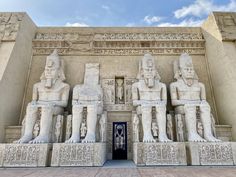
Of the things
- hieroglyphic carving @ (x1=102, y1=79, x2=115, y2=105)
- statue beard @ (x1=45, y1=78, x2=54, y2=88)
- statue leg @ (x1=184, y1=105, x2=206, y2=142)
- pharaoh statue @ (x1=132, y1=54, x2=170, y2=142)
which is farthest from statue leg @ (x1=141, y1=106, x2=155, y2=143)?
statue beard @ (x1=45, y1=78, x2=54, y2=88)

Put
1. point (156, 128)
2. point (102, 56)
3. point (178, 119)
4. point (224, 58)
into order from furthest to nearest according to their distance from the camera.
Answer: point (102, 56) < point (224, 58) < point (178, 119) < point (156, 128)

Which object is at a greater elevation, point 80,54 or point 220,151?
point 80,54

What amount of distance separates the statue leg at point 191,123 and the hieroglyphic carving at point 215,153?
0.89 feet

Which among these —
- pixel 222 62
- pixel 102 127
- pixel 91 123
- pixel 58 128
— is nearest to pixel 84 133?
pixel 91 123

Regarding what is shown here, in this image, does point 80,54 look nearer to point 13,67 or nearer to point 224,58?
point 13,67

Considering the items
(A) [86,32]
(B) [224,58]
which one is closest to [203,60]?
(B) [224,58]

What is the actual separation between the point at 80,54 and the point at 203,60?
475 cm

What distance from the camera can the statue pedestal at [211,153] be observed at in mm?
4281

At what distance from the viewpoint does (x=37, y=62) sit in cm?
690

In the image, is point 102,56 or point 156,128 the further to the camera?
point 102,56

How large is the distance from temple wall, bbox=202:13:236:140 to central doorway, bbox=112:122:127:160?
3.26m

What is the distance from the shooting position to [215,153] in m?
4.33

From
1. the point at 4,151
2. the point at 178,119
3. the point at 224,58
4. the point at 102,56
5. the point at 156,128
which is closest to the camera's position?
the point at 4,151

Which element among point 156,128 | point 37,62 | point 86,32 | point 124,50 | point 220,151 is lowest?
point 220,151
